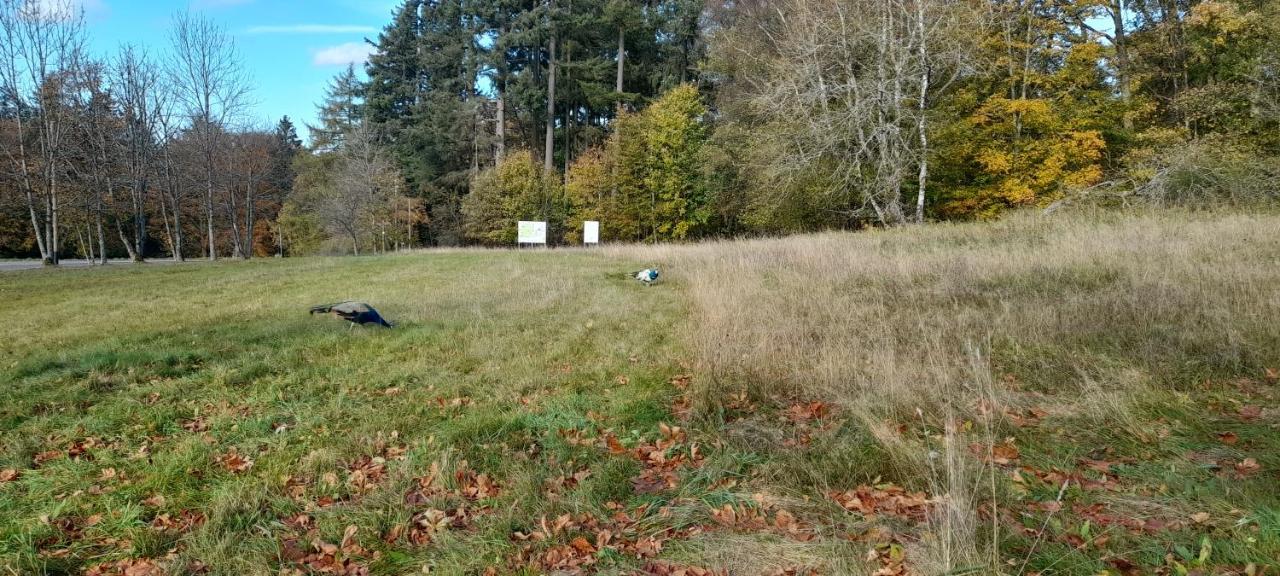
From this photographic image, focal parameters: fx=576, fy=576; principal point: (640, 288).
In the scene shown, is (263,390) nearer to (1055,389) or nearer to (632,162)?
(1055,389)

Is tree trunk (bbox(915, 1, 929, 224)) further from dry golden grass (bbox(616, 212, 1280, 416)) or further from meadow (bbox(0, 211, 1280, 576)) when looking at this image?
meadow (bbox(0, 211, 1280, 576))

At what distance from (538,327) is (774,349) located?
3.44m

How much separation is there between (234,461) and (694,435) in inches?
124

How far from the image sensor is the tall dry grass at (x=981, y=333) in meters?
3.77

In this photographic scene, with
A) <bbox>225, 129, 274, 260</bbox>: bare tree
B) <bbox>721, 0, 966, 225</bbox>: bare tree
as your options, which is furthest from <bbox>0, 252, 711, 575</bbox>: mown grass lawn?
<bbox>225, 129, 274, 260</bbox>: bare tree

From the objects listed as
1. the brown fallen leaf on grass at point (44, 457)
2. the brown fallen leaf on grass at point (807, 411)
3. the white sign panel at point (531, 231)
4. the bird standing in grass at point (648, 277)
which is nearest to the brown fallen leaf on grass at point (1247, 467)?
the brown fallen leaf on grass at point (807, 411)

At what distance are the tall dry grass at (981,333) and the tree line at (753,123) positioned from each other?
27.8 feet

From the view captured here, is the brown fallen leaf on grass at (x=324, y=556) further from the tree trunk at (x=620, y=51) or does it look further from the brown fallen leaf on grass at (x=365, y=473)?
the tree trunk at (x=620, y=51)

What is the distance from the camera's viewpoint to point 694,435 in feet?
13.5

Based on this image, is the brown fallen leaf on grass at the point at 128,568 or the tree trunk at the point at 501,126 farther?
the tree trunk at the point at 501,126

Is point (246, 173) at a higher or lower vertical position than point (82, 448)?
higher

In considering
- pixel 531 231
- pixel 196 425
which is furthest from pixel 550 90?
pixel 196 425

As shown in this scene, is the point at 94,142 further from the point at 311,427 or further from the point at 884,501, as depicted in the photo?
the point at 884,501

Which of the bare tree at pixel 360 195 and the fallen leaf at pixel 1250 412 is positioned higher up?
the bare tree at pixel 360 195
